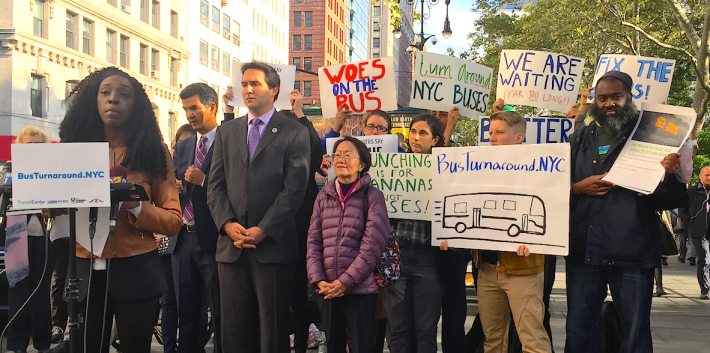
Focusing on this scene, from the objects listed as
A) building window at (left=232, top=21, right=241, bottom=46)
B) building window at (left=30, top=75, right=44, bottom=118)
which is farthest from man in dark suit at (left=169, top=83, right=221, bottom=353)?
building window at (left=232, top=21, right=241, bottom=46)

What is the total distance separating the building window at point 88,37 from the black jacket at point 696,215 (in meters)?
30.8

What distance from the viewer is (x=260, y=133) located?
453 centimetres

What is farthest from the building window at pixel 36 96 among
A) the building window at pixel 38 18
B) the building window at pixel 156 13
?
the building window at pixel 156 13

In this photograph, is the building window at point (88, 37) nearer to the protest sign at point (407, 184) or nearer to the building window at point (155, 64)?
the building window at point (155, 64)

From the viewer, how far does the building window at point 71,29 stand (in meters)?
33.6

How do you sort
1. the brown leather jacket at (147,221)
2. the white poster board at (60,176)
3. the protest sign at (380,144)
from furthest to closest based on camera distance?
1. the protest sign at (380,144)
2. the brown leather jacket at (147,221)
3. the white poster board at (60,176)

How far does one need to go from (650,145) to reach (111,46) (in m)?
37.0

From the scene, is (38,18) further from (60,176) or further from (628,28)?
(60,176)

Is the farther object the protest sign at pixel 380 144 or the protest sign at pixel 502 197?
the protest sign at pixel 380 144

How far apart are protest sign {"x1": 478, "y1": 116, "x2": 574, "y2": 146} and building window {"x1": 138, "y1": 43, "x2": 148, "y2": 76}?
121 feet

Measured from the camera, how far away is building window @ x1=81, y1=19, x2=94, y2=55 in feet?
114

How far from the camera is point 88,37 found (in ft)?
116

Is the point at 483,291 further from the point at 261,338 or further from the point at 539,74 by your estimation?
the point at 539,74

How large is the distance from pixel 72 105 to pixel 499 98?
4043mm
